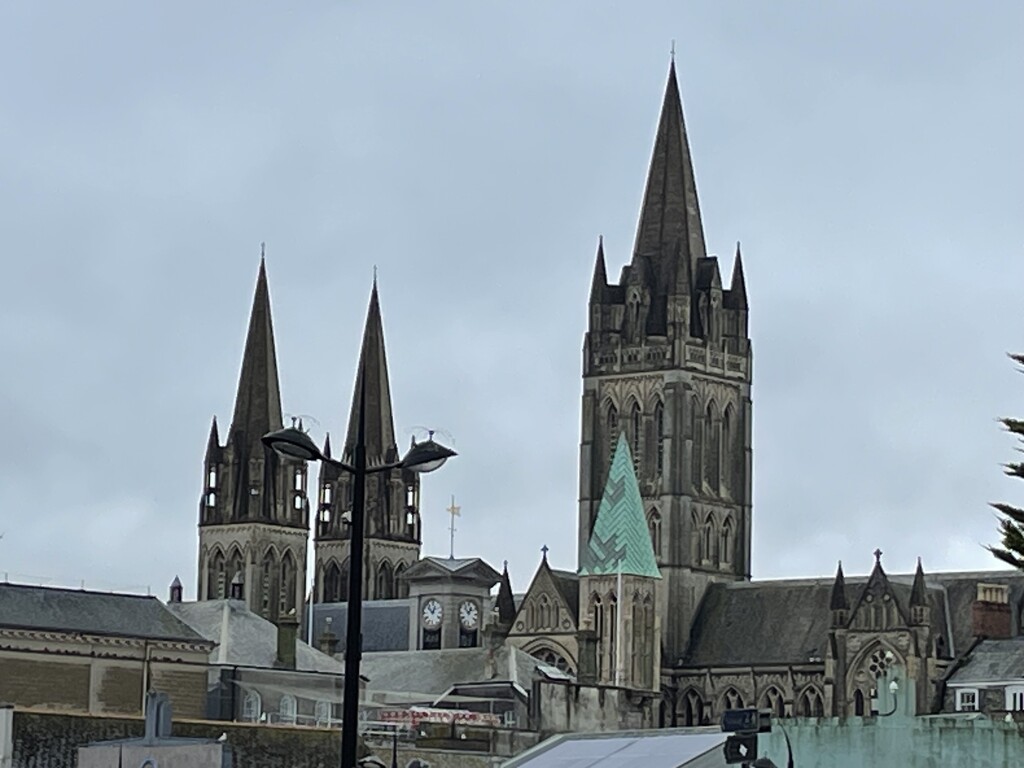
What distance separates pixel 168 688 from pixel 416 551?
9166 cm

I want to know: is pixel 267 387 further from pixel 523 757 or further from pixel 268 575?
pixel 523 757

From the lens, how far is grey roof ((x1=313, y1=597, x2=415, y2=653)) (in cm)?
17500

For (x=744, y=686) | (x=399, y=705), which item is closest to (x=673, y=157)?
(x=744, y=686)

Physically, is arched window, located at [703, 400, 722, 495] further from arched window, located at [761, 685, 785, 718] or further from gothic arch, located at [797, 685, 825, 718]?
gothic arch, located at [797, 685, 825, 718]

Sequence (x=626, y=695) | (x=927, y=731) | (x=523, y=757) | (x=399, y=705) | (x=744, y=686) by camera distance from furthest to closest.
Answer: (x=744, y=686), (x=626, y=695), (x=399, y=705), (x=523, y=757), (x=927, y=731)

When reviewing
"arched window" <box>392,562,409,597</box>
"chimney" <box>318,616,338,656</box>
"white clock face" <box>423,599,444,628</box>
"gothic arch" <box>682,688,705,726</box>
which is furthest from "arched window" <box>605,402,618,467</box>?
"arched window" <box>392,562,409,597</box>

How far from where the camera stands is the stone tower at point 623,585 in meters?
152

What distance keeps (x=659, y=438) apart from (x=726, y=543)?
6.55m

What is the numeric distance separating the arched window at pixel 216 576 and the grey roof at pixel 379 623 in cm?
680

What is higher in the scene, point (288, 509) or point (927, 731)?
point (288, 509)

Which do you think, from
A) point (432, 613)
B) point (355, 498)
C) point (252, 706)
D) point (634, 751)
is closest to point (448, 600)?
point (432, 613)

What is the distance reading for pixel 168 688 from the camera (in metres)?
106

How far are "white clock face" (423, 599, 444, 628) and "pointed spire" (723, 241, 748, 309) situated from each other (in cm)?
2301

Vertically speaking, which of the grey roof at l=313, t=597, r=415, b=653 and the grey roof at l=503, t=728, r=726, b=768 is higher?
the grey roof at l=313, t=597, r=415, b=653
